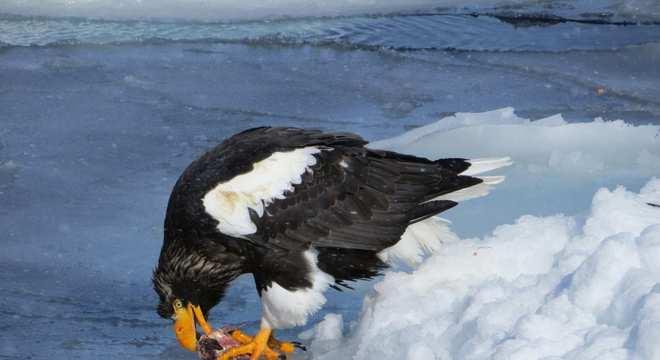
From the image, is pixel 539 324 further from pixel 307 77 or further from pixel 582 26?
pixel 582 26

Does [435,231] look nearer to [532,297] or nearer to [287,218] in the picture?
[287,218]

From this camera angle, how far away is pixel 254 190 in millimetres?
3645

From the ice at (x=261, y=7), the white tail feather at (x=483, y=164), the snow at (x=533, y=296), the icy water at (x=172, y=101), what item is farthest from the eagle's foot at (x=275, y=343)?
the ice at (x=261, y=7)

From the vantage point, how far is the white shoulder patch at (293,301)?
3.65m

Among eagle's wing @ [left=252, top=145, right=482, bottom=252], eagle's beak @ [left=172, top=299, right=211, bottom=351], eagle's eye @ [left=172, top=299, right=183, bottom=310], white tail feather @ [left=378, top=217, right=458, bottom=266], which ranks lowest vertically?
eagle's beak @ [left=172, top=299, right=211, bottom=351]

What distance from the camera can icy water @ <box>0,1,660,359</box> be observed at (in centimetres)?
425

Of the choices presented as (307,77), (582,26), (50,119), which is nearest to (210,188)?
(50,119)

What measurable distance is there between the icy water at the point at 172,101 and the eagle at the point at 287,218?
0.28m

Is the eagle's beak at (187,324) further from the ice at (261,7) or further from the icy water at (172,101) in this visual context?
the ice at (261,7)

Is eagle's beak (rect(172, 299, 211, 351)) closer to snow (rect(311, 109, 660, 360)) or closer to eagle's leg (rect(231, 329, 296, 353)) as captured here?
eagle's leg (rect(231, 329, 296, 353))

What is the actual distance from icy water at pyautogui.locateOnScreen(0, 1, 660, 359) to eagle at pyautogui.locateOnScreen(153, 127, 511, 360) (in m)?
0.28

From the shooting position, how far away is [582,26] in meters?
7.80

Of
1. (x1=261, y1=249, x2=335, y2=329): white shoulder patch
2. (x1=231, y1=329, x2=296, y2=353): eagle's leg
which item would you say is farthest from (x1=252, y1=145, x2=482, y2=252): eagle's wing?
(x1=231, y1=329, x2=296, y2=353): eagle's leg

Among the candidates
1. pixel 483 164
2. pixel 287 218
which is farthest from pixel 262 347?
pixel 483 164
